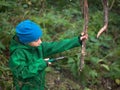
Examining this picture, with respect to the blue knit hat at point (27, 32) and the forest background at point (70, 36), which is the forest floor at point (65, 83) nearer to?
the forest background at point (70, 36)

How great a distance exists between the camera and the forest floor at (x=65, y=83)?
4.37 meters

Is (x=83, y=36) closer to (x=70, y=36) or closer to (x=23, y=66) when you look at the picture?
(x=23, y=66)

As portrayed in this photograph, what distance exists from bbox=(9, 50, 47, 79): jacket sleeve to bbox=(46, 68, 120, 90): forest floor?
4.19 ft

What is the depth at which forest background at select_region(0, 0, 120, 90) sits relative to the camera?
4.47 meters

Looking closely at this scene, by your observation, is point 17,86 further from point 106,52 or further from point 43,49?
point 106,52

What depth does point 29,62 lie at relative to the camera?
10.4 feet

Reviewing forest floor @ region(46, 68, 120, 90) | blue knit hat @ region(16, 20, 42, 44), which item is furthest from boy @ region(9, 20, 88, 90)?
forest floor @ region(46, 68, 120, 90)

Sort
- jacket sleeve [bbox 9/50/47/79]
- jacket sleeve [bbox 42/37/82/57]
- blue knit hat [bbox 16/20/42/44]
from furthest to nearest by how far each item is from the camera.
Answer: jacket sleeve [bbox 42/37/82/57] → blue knit hat [bbox 16/20/42/44] → jacket sleeve [bbox 9/50/47/79]

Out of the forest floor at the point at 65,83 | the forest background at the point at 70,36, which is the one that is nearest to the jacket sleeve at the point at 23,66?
the forest background at the point at 70,36

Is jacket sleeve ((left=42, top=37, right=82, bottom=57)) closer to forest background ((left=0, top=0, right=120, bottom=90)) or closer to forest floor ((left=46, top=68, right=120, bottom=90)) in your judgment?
forest background ((left=0, top=0, right=120, bottom=90))

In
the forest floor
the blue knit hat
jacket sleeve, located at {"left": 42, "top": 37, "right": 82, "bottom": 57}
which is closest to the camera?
the blue knit hat

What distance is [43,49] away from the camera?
3424 mm

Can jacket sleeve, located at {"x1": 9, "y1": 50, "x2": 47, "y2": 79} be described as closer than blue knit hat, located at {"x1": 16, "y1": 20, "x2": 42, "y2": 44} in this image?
Yes

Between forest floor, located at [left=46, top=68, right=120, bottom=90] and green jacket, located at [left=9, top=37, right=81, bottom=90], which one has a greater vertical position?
green jacket, located at [left=9, top=37, right=81, bottom=90]
